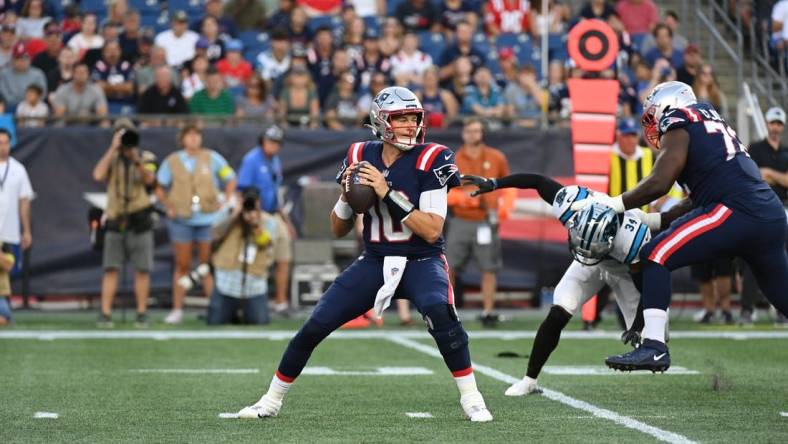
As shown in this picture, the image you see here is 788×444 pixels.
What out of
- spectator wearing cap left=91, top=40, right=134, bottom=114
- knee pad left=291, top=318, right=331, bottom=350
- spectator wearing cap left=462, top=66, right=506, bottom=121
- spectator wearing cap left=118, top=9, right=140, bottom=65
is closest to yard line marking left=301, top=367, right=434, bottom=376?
knee pad left=291, top=318, right=331, bottom=350

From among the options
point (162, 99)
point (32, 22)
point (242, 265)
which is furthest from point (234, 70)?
point (242, 265)

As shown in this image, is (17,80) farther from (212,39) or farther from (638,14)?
(638,14)

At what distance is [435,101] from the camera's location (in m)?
16.2

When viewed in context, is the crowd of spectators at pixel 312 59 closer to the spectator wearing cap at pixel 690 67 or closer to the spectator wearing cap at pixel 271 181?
the spectator wearing cap at pixel 690 67

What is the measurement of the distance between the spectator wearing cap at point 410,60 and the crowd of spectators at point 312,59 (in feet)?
0.07

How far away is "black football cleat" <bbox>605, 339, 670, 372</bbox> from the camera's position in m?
6.66

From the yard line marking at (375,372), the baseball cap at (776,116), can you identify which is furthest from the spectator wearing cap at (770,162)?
the yard line marking at (375,372)

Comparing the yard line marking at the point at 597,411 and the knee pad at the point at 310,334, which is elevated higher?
the knee pad at the point at 310,334

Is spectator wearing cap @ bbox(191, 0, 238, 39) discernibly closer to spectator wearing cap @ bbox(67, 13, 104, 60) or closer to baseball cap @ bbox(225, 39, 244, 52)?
baseball cap @ bbox(225, 39, 244, 52)

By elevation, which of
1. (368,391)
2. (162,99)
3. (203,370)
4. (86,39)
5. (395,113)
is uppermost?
(395,113)

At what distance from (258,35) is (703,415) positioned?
1282 cm

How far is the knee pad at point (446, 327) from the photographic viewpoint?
669cm

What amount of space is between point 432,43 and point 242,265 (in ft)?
20.0

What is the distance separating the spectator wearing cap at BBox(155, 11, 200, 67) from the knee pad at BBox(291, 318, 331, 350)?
11.0 m
